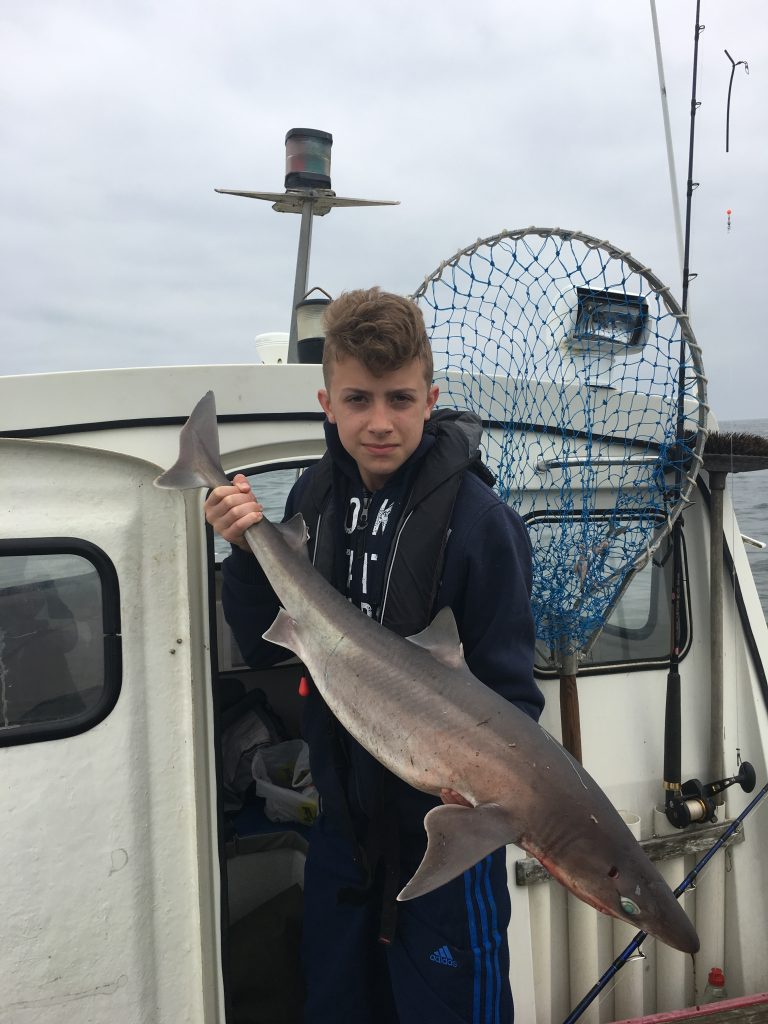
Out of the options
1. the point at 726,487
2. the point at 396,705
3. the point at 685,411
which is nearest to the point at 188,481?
the point at 396,705

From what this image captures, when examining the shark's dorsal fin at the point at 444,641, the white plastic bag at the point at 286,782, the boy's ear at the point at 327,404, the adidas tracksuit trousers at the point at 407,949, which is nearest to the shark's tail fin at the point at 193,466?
the boy's ear at the point at 327,404

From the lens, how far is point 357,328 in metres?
2.21

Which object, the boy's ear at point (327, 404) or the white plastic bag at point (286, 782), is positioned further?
the white plastic bag at point (286, 782)

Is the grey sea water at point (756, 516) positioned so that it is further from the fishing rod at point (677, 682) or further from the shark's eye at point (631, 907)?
the shark's eye at point (631, 907)

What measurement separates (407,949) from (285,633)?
3.51ft

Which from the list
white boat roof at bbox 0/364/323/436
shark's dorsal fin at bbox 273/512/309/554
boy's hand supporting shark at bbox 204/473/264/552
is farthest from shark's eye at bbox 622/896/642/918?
white boat roof at bbox 0/364/323/436

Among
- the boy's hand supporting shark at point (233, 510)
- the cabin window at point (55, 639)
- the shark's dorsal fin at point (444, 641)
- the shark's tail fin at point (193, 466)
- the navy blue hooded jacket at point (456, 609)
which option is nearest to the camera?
the shark's dorsal fin at point (444, 641)

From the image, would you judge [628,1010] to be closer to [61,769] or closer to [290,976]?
[290,976]

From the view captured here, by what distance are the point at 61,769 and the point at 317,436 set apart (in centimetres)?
153

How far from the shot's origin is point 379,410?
223 cm

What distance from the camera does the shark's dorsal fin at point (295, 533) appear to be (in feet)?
7.45

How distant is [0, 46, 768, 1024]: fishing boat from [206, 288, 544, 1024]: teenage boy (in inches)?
21.8

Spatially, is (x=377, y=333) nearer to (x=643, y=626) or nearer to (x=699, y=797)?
(x=643, y=626)

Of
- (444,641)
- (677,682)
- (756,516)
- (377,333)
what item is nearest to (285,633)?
(444,641)
